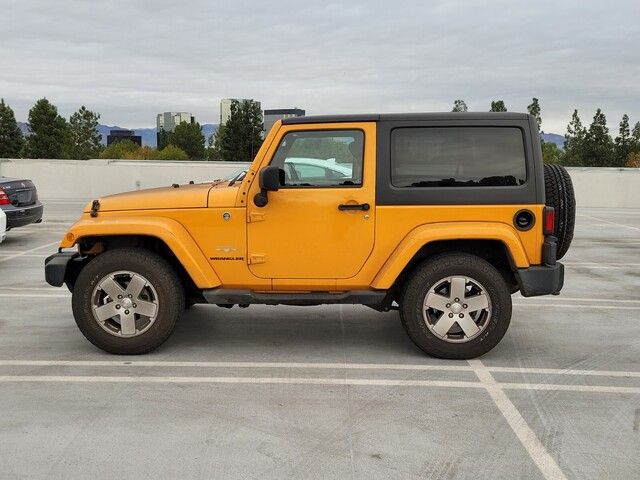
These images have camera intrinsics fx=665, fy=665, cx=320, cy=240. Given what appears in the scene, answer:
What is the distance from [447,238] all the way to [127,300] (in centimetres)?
254

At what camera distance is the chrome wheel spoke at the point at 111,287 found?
5219 millimetres

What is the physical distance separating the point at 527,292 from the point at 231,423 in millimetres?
2512

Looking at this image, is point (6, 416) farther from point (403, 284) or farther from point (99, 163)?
point (99, 163)

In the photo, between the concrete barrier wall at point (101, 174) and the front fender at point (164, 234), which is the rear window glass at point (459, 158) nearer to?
the front fender at point (164, 234)

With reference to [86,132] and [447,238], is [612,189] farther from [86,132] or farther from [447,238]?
[86,132]

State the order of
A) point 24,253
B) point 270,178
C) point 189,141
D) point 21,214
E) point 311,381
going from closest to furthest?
1. point 311,381
2. point 270,178
3. point 24,253
4. point 21,214
5. point 189,141

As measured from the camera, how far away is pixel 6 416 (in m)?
4.09

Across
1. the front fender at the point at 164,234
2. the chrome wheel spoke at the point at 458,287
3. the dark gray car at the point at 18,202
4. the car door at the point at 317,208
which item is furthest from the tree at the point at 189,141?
the chrome wheel spoke at the point at 458,287

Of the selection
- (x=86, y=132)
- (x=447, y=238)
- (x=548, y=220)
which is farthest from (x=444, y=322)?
(x=86, y=132)

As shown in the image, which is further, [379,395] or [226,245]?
[226,245]

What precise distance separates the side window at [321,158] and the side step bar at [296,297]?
0.87m

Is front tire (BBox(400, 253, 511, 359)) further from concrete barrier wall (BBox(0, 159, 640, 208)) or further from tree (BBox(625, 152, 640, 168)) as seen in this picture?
tree (BBox(625, 152, 640, 168))

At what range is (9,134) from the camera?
78.0m

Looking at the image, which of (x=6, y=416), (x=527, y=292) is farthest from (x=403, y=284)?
(x=6, y=416)
